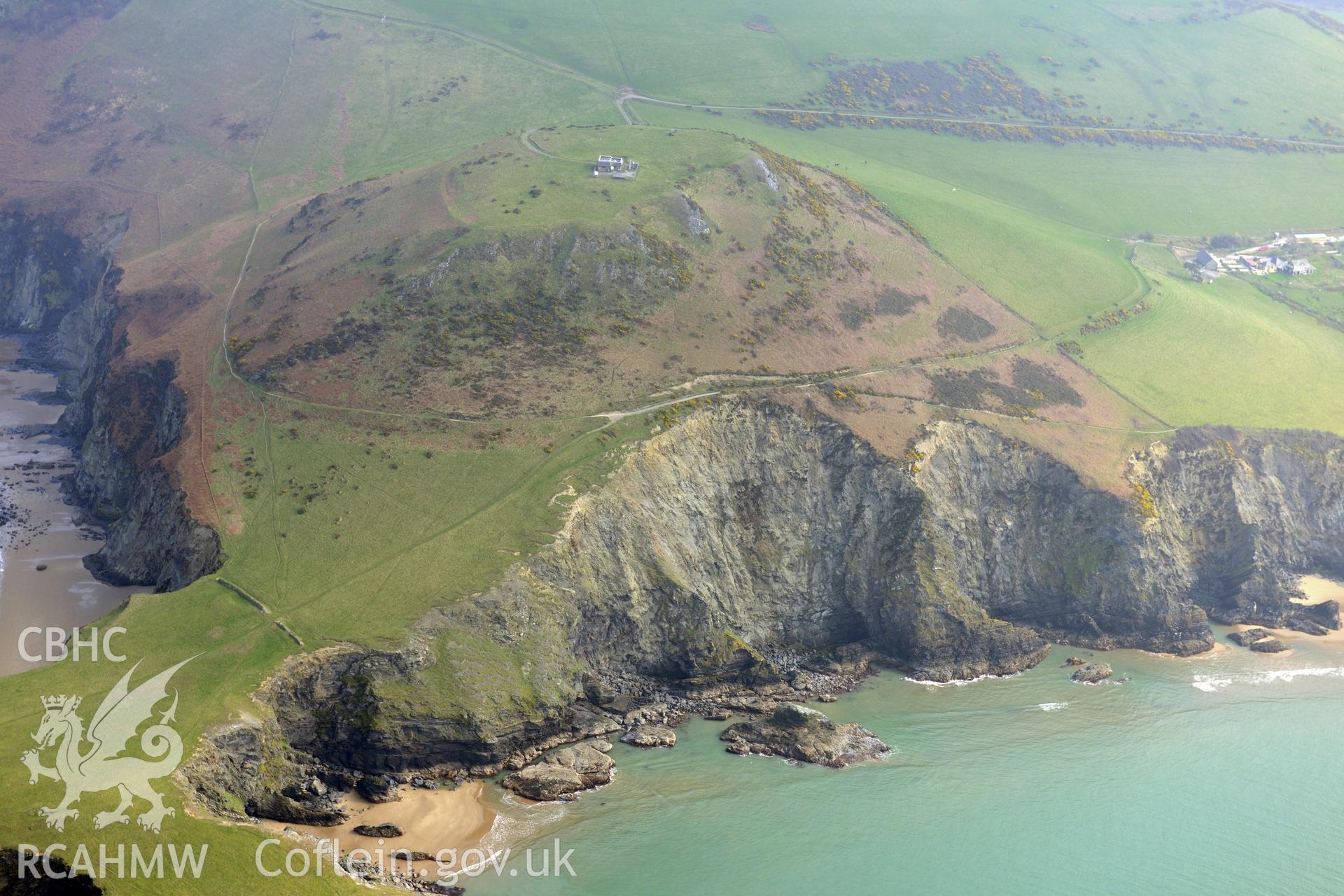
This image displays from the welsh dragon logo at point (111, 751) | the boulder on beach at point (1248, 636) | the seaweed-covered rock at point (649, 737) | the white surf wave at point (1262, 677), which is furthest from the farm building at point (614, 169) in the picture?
the boulder on beach at point (1248, 636)

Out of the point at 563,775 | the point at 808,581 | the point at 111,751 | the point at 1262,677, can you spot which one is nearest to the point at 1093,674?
the point at 1262,677

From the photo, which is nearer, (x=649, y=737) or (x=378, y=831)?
(x=378, y=831)

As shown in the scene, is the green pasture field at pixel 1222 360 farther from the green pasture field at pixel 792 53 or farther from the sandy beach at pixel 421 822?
the sandy beach at pixel 421 822

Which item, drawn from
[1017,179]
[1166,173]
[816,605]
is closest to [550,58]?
[1017,179]

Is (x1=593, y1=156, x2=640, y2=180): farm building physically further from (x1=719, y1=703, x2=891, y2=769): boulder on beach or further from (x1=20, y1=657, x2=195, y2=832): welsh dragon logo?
(x1=20, y1=657, x2=195, y2=832): welsh dragon logo

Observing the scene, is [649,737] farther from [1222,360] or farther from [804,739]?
[1222,360]

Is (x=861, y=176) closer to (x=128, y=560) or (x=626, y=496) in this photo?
(x=626, y=496)
